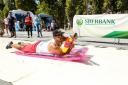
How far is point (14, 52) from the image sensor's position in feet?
42.0

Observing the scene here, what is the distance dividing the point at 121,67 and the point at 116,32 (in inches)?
232

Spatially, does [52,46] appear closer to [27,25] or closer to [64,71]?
[64,71]

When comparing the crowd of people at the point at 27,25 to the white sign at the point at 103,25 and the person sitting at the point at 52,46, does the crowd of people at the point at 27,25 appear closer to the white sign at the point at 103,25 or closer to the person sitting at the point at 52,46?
the white sign at the point at 103,25

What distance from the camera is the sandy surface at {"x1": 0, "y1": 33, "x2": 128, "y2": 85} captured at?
26.3 ft

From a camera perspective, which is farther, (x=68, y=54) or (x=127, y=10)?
(x=127, y=10)

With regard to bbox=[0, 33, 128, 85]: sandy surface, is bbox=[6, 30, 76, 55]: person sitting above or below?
above

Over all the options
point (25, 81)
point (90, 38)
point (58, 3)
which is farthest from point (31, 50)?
point (58, 3)

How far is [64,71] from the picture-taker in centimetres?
917

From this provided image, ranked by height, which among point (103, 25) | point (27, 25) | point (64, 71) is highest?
point (103, 25)

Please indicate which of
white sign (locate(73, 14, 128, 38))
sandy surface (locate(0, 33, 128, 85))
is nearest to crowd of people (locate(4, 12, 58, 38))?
white sign (locate(73, 14, 128, 38))

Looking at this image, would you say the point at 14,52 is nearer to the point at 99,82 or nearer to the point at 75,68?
the point at 75,68

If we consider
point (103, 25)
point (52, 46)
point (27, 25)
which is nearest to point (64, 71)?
point (52, 46)

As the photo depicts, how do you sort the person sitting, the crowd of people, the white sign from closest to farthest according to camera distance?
the person sitting → the white sign → the crowd of people

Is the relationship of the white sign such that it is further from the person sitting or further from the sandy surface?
the person sitting
